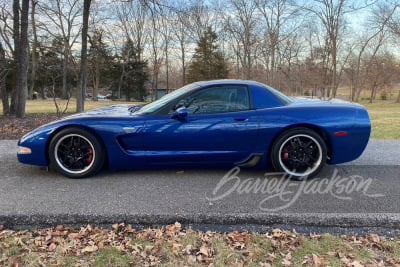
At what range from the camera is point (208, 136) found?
12.7 feet

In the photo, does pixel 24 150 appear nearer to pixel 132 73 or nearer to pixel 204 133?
pixel 204 133

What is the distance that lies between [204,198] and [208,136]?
0.81 m

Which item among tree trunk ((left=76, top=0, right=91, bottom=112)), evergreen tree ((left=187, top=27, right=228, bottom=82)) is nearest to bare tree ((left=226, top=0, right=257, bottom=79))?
evergreen tree ((left=187, top=27, right=228, bottom=82))

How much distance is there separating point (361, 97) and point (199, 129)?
4626 cm

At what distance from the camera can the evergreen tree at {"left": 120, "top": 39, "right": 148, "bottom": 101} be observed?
41812 millimetres

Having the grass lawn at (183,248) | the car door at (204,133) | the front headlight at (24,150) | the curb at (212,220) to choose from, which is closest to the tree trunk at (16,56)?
the front headlight at (24,150)

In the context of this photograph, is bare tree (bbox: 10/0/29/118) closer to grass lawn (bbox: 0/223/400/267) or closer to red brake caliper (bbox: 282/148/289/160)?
grass lawn (bbox: 0/223/400/267)

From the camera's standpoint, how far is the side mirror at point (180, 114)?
3.81m

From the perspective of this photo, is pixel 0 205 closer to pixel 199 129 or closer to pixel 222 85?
pixel 199 129

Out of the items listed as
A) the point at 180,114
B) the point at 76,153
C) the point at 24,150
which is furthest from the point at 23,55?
the point at 180,114

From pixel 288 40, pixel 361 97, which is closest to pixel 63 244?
pixel 288 40

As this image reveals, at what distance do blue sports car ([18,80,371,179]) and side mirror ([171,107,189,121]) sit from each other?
0.5 inches

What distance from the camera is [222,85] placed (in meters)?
4.08

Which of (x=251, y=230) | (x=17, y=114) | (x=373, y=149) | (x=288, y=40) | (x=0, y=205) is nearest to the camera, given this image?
(x=251, y=230)
